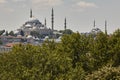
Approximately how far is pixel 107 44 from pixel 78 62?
2.74m

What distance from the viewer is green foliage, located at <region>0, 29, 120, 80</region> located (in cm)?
3256

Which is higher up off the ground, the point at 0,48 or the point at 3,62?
the point at 3,62

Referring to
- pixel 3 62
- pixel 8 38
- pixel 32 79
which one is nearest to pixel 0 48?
pixel 8 38

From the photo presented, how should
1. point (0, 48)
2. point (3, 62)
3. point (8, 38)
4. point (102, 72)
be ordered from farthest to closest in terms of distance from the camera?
point (8, 38)
point (0, 48)
point (3, 62)
point (102, 72)

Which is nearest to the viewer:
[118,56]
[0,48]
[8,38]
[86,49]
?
[118,56]

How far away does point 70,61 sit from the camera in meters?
35.6

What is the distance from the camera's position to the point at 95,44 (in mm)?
38219

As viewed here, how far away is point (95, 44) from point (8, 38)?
163 meters

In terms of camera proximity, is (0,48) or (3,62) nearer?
(3,62)

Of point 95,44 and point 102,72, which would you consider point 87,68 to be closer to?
point 95,44

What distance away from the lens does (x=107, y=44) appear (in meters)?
38.0

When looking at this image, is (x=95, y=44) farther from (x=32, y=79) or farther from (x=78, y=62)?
(x=32, y=79)

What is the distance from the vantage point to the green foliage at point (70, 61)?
32.6 metres

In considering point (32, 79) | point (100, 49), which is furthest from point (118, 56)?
point (32, 79)
